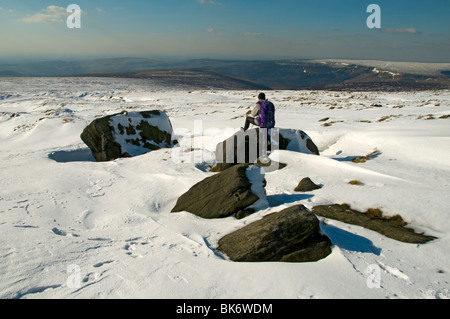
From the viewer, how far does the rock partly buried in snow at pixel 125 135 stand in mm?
12953

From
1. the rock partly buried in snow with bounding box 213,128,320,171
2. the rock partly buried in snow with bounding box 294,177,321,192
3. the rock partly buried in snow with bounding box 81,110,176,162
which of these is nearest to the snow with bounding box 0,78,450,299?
the rock partly buried in snow with bounding box 294,177,321,192

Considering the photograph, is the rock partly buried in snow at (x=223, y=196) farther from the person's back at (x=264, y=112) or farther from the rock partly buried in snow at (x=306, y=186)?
the person's back at (x=264, y=112)

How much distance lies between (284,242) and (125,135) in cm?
1108

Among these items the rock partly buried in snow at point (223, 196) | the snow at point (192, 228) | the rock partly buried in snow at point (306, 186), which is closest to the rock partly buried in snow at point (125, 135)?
the snow at point (192, 228)

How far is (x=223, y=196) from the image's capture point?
6375mm

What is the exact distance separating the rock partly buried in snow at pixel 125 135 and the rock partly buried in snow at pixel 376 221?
9801 mm

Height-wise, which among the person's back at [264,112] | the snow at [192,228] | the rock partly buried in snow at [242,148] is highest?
the person's back at [264,112]

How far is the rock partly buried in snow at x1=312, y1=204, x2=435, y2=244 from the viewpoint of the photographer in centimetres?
484

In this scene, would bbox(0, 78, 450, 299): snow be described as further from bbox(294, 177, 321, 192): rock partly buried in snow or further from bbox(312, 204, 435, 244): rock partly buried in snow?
bbox(294, 177, 321, 192): rock partly buried in snow

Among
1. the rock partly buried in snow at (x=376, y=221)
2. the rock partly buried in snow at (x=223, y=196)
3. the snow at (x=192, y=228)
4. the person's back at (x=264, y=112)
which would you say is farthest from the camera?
the person's back at (x=264, y=112)

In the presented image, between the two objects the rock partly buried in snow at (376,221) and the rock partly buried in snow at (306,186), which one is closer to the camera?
the rock partly buried in snow at (376,221)

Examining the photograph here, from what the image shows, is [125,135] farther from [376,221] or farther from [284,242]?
[376,221]

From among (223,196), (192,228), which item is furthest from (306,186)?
(192,228)

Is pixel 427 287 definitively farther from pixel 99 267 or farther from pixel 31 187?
pixel 31 187
